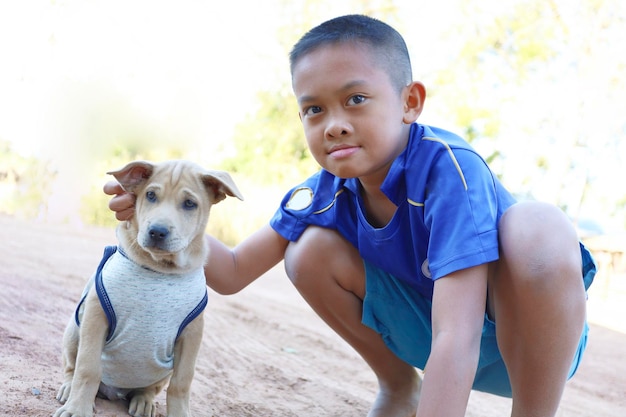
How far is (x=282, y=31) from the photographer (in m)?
17.5

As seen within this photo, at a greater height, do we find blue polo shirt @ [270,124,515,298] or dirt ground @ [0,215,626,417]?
blue polo shirt @ [270,124,515,298]

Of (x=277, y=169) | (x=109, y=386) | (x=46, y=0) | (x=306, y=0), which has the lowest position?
(x=277, y=169)

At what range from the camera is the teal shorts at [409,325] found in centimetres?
285

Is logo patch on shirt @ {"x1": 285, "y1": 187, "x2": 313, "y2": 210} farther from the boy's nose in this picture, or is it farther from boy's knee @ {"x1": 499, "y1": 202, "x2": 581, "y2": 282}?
boy's knee @ {"x1": 499, "y1": 202, "x2": 581, "y2": 282}

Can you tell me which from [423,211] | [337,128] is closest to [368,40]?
[337,128]

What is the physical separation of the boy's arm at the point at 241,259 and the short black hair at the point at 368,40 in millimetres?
907

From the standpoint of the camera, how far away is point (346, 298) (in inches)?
120

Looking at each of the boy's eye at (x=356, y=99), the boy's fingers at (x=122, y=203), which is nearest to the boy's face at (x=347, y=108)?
the boy's eye at (x=356, y=99)

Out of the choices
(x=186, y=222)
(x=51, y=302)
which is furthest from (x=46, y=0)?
(x=186, y=222)

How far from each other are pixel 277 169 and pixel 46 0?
8.18 meters

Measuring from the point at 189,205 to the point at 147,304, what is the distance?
52 cm

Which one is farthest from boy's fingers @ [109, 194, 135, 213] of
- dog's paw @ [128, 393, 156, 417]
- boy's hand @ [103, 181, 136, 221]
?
dog's paw @ [128, 393, 156, 417]

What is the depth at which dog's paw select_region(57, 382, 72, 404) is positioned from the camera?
2.61 meters

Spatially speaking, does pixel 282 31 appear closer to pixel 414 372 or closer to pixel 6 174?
pixel 6 174
